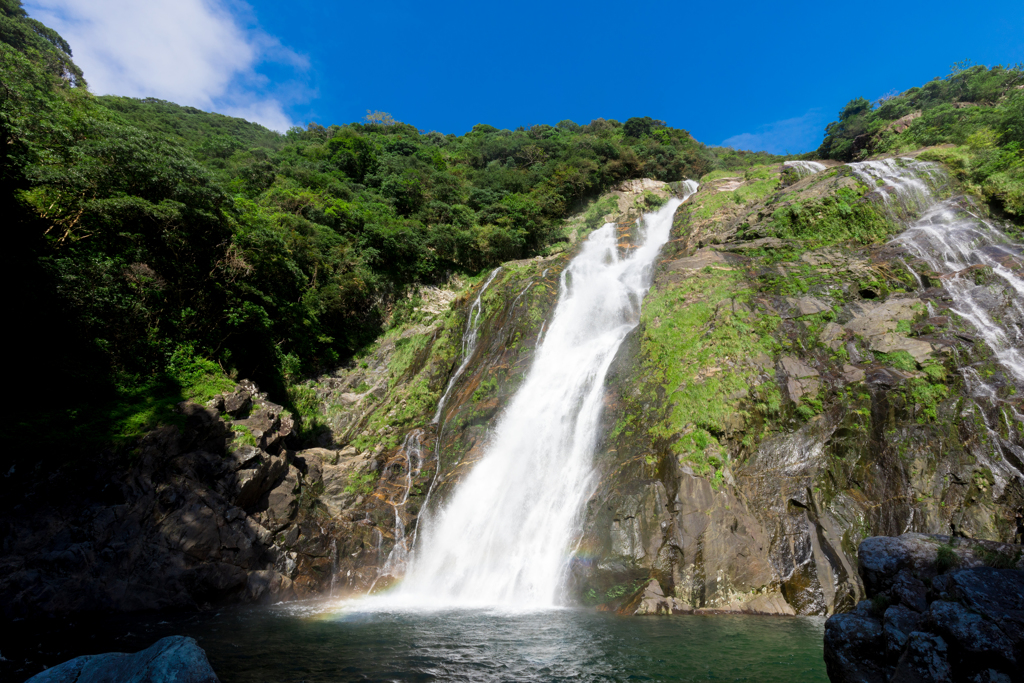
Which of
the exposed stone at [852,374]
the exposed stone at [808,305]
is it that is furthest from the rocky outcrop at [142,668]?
Result: the exposed stone at [808,305]

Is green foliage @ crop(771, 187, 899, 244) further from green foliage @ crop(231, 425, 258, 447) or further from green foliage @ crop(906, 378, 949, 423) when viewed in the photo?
green foliage @ crop(231, 425, 258, 447)

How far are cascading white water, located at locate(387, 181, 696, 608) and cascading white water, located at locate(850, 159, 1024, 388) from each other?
839 cm

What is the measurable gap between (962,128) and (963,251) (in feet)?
45.6

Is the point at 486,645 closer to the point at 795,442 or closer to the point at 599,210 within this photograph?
the point at 795,442

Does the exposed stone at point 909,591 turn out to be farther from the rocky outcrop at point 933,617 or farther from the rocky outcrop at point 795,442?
the rocky outcrop at point 795,442

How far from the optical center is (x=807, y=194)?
16.5 meters

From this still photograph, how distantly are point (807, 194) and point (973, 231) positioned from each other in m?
5.02

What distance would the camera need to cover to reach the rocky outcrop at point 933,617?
8.63 ft

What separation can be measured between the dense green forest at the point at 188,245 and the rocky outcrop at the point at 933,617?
14572 mm

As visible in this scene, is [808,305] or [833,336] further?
[808,305]

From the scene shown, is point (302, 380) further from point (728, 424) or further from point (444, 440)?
point (728, 424)

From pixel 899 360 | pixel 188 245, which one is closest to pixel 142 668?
pixel 899 360

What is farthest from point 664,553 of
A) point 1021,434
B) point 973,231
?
point 973,231

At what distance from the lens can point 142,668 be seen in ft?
13.5
